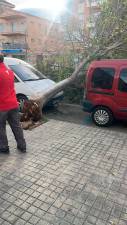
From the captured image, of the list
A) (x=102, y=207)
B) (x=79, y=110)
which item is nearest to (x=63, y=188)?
(x=102, y=207)

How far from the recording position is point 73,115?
27.7ft

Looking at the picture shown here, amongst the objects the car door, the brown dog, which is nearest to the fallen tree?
the brown dog

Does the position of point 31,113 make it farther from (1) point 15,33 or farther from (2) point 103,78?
(1) point 15,33

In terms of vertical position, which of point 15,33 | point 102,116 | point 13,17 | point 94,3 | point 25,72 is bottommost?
point 102,116

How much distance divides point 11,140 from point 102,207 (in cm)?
294

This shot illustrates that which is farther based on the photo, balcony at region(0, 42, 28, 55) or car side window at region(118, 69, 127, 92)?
balcony at region(0, 42, 28, 55)

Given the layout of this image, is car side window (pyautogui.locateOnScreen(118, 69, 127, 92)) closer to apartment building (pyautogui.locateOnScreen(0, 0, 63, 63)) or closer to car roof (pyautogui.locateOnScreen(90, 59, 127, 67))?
car roof (pyautogui.locateOnScreen(90, 59, 127, 67))

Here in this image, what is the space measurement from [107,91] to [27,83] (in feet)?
10.0

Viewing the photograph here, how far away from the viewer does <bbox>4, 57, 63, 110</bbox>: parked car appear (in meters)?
8.24

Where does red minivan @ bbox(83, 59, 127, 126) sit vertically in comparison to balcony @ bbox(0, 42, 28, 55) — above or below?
below

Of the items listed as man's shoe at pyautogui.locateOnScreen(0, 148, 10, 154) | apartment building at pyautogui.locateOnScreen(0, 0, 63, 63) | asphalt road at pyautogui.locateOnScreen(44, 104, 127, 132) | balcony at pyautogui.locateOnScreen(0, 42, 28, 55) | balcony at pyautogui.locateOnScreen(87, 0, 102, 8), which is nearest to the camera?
man's shoe at pyautogui.locateOnScreen(0, 148, 10, 154)

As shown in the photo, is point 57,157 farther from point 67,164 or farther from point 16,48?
point 16,48

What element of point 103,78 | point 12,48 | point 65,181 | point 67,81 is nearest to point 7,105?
point 65,181

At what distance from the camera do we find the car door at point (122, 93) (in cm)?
649
